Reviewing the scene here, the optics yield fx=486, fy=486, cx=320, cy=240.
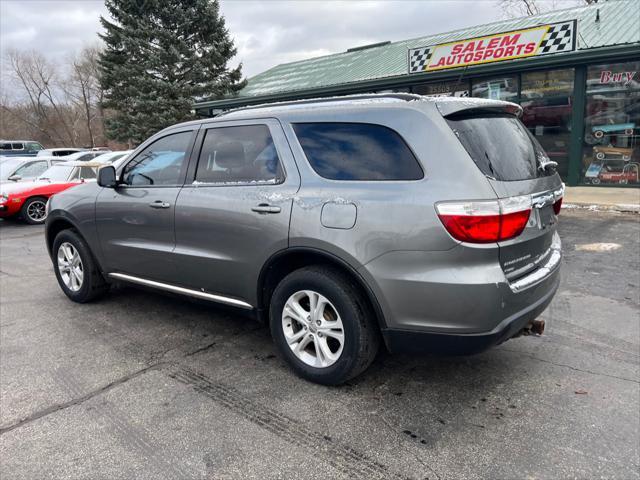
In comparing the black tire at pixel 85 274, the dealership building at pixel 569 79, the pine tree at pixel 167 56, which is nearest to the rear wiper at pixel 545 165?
the black tire at pixel 85 274

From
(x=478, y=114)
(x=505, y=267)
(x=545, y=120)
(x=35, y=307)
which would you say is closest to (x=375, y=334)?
(x=505, y=267)

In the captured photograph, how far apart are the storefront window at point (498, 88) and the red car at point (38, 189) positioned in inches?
423

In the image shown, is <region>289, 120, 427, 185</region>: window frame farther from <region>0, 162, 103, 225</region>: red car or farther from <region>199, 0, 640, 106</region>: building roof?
<region>199, 0, 640, 106</region>: building roof

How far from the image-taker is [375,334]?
3.05m

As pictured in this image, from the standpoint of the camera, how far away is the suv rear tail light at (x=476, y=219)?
2596 millimetres

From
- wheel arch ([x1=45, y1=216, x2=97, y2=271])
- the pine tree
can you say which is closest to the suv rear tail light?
wheel arch ([x1=45, y1=216, x2=97, y2=271])

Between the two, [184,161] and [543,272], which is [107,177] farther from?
[543,272]

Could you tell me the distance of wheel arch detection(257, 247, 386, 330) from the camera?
2920mm

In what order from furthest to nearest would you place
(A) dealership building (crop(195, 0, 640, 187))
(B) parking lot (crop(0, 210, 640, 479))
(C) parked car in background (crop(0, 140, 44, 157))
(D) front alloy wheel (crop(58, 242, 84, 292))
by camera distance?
(C) parked car in background (crop(0, 140, 44, 157)) → (A) dealership building (crop(195, 0, 640, 187)) → (D) front alloy wheel (crop(58, 242, 84, 292)) → (B) parking lot (crop(0, 210, 640, 479))

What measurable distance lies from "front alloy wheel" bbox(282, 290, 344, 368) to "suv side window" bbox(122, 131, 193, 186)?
1522 mm

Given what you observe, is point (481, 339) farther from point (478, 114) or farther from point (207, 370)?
point (207, 370)

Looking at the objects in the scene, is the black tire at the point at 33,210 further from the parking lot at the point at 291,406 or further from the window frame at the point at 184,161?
the window frame at the point at 184,161

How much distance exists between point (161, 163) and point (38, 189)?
8920mm

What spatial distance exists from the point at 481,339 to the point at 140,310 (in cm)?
348
